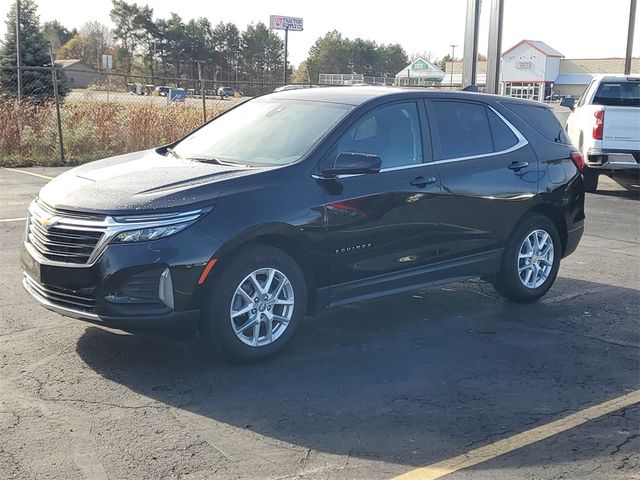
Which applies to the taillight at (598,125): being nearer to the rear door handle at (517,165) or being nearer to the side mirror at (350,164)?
the rear door handle at (517,165)

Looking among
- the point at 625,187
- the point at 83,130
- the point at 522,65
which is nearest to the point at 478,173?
the point at 625,187

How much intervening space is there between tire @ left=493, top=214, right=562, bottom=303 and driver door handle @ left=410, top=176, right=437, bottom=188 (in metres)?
1.21

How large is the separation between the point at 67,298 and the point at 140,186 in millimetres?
837

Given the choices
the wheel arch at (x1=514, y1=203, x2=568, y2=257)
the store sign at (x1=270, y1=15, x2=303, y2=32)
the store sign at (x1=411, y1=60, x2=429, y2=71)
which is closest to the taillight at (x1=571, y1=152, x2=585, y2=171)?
the wheel arch at (x1=514, y1=203, x2=568, y2=257)

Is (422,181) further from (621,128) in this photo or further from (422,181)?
(621,128)

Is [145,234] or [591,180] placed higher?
[145,234]

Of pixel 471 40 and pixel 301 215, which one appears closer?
pixel 301 215

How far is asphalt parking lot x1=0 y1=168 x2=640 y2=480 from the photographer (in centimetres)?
386

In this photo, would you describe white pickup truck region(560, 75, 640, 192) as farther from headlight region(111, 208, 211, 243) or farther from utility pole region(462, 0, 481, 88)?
headlight region(111, 208, 211, 243)

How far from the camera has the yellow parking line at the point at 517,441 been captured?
378 cm

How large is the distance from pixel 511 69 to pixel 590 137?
7482 centimetres

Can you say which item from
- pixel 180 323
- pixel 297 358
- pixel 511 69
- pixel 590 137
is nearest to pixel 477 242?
pixel 297 358

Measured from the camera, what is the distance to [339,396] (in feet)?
15.4

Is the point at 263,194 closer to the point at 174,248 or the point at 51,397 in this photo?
the point at 174,248
